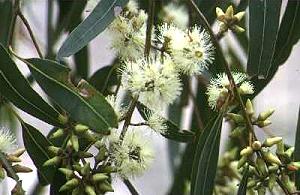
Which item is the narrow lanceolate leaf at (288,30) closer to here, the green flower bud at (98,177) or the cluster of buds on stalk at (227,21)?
the cluster of buds on stalk at (227,21)

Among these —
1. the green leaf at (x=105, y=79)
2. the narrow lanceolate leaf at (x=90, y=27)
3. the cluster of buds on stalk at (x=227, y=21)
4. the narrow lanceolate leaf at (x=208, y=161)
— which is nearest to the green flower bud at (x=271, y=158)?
the narrow lanceolate leaf at (x=208, y=161)

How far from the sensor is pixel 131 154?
1.38m

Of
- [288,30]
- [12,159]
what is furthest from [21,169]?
[288,30]

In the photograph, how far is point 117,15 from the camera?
1.44 metres

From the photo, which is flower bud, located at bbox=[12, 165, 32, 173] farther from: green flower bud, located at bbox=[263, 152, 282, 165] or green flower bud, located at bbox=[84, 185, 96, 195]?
green flower bud, located at bbox=[263, 152, 282, 165]

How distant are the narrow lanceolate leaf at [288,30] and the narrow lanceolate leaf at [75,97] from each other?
516mm

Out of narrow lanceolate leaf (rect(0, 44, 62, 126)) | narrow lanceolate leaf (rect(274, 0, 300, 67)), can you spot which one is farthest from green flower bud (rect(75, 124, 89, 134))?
narrow lanceolate leaf (rect(274, 0, 300, 67))

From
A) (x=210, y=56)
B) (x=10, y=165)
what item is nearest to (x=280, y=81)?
(x=210, y=56)

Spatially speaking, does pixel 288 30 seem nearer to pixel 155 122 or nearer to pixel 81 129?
pixel 155 122

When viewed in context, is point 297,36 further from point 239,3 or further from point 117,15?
point 117,15

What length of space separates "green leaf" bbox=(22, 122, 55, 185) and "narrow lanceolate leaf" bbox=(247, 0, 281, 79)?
1.25 feet

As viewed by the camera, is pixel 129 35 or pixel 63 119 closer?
pixel 63 119

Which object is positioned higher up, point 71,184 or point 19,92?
point 19,92

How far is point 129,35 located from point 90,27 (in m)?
0.12
